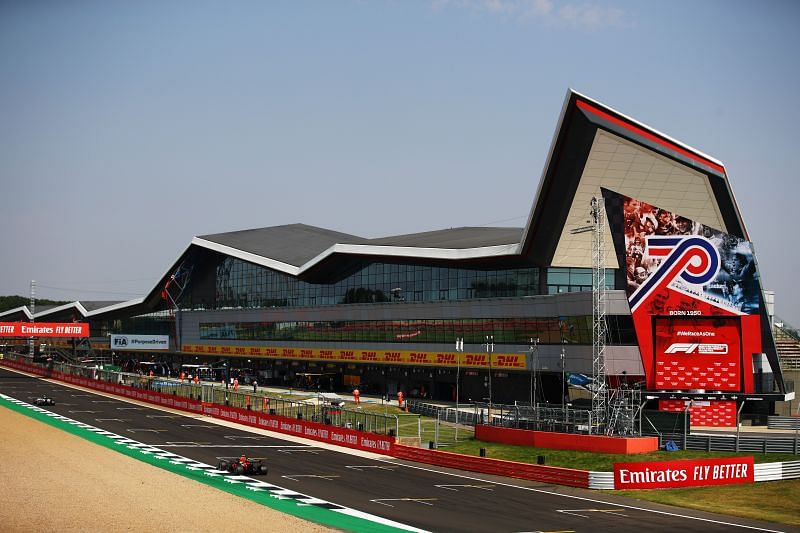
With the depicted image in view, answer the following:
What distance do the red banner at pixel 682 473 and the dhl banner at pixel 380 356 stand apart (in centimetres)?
3432

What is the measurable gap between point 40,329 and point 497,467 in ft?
345

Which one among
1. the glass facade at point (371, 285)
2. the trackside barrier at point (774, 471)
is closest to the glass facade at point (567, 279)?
the glass facade at point (371, 285)

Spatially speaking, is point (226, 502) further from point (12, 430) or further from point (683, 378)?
point (683, 378)

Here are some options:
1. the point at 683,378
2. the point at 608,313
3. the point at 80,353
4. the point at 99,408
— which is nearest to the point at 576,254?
the point at 608,313

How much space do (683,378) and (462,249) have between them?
86.6ft

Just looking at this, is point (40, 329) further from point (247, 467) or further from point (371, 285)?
point (247, 467)

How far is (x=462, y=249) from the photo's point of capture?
83.9 metres

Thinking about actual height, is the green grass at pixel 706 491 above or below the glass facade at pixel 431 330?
below

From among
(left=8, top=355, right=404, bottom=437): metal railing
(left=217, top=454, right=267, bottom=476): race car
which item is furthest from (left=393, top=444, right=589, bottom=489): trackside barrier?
(left=217, top=454, right=267, bottom=476): race car

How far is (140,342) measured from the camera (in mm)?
139875

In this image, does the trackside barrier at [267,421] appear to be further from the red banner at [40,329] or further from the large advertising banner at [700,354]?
the red banner at [40,329]

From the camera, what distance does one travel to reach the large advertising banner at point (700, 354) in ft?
208

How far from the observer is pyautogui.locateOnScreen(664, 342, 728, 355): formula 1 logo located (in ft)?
209

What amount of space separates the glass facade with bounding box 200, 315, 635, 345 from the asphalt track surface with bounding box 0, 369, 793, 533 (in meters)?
23.6
